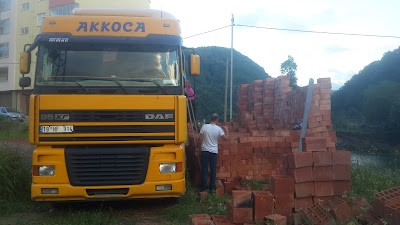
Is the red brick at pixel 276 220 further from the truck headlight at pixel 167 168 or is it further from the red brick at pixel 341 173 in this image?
the truck headlight at pixel 167 168

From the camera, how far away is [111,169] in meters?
6.51

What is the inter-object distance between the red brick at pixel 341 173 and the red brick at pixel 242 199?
136 cm

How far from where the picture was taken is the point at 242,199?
5719 mm

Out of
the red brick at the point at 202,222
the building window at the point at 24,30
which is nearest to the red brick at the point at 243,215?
the red brick at the point at 202,222

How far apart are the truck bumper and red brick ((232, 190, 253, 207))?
1.19m

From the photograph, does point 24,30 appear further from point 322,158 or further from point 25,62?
point 322,158

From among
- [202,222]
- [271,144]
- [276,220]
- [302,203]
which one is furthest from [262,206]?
[271,144]

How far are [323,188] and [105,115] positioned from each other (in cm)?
336

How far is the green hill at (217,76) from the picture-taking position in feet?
129

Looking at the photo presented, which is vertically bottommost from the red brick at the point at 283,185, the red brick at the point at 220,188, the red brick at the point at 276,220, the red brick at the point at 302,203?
the red brick at the point at 220,188

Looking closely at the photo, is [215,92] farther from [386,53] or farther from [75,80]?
[75,80]

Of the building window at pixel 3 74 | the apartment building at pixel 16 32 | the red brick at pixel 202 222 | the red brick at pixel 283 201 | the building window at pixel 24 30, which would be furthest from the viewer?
the building window at pixel 3 74

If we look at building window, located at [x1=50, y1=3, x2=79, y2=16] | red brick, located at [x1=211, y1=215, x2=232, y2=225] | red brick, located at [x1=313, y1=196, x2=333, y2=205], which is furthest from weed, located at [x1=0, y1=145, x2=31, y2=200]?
building window, located at [x1=50, y1=3, x2=79, y2=16]

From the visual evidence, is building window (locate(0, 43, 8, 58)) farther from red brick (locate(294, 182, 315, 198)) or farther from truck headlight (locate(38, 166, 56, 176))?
red brick (locate(294, 182, 315, 198))
